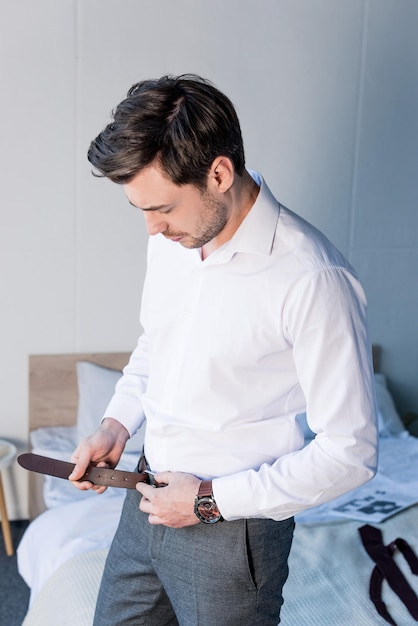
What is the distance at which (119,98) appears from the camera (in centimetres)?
275

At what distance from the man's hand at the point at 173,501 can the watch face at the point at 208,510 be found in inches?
0.5

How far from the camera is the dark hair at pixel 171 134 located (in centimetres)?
120

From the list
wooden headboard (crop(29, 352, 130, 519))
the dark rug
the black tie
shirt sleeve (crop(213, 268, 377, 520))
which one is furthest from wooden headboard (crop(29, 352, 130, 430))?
shirt sleeve (crop(213, 268, 377, 520))

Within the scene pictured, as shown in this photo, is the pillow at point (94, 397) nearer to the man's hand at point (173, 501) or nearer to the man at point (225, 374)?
the man at point (225, 374)

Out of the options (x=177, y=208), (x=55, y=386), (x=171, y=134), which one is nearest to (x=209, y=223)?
(x=177, y=208)

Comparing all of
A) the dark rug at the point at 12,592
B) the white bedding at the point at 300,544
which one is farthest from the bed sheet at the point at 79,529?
the dark rug at the point at 12,592

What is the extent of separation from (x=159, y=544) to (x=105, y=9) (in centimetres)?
198

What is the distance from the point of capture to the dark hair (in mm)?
A: 1201

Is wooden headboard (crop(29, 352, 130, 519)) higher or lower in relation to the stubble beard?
lower

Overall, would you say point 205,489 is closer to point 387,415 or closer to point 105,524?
point 105,524

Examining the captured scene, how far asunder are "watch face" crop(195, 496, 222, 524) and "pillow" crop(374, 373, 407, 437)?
1.81 m

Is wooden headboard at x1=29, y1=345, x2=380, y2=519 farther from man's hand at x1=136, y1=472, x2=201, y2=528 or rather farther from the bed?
man's hand at x1=136, y1=472, x2=201, y2=528

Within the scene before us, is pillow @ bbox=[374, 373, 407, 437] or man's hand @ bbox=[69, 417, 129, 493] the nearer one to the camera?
man's hand @ bbox=[69, 417, 129, 493]

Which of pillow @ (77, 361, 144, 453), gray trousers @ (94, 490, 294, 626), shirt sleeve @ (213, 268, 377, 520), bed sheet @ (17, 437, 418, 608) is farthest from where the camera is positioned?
pillow @ (77, 361, 144, 453)
